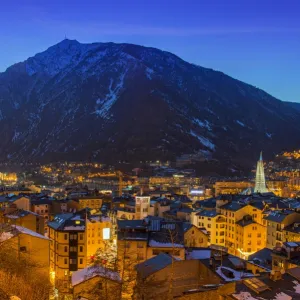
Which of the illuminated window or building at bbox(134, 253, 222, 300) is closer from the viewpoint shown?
building at bbox(134, 253, 222, 300)

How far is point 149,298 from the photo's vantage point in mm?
19891

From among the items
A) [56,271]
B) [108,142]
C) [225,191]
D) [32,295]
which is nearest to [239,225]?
[56,271]

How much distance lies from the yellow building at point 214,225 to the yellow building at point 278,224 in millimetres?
5916

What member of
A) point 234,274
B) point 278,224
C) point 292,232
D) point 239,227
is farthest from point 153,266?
point 239,227

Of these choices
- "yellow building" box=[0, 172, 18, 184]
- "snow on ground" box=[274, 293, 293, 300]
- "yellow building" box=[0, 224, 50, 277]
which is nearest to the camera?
"snow on ground" box=[274, 293, 293, 300]

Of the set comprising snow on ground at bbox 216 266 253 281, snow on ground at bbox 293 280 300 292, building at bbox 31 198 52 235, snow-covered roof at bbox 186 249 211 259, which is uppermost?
snow on ground at bbox 293 280 300 292

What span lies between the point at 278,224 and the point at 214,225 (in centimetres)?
822

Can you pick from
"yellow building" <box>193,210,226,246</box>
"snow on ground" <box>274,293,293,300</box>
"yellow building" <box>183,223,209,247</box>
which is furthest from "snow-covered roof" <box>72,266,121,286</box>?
"yellow building" <box>193,210,226,246</box>

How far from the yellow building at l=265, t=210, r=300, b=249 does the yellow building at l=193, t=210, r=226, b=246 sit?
19.4 ft

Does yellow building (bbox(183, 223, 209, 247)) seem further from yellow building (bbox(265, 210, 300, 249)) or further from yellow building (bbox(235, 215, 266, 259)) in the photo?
yellow building (bbox(235, 215, 266, 259))

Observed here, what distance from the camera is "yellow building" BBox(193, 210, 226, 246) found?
158 ft

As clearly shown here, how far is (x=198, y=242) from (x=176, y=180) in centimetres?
9432

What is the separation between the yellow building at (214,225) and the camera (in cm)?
4812

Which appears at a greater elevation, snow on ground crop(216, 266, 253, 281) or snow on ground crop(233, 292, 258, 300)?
snow on ground crop(233, 292, 258, 300)
